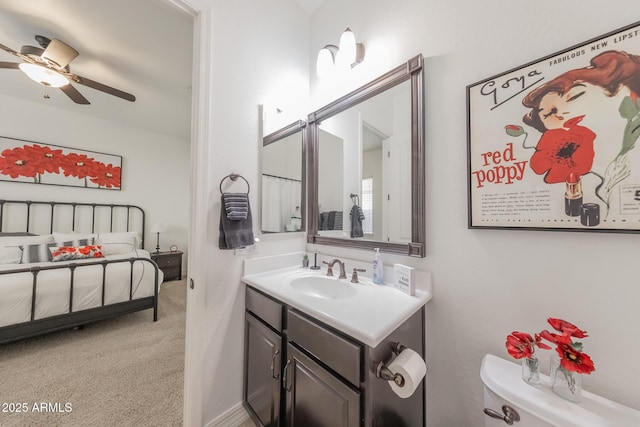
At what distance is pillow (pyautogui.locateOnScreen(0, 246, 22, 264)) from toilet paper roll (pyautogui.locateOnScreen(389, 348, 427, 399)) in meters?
4.15

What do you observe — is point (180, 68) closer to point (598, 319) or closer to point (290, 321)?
point (290, 321)

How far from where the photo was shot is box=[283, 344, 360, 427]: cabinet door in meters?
0.77

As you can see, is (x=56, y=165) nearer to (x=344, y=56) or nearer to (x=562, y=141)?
(x=344, y=56)

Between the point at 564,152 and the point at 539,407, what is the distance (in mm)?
804

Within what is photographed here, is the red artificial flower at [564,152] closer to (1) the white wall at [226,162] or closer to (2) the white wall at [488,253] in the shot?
(2) the white wall at [488,253]

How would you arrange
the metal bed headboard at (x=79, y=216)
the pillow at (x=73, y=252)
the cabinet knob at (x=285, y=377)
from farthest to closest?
the metal bed headboard at (x=79, y=216) < the pillow at (x=73, y=252) < the cabinet knob at (x=285, y=377)

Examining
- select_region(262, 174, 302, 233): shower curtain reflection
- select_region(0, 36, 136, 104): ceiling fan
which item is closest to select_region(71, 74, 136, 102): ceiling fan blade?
select_region(0, 36, 136, 104): ceiling fan

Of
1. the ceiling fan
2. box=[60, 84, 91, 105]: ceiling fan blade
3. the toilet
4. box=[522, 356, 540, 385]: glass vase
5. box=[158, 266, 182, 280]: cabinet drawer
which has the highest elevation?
the ceiling fan

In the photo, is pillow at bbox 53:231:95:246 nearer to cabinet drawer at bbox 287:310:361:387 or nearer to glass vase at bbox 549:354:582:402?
cabinet drawer at bbox 287:310:361:387

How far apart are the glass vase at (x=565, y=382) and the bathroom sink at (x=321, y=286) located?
783 millimetres

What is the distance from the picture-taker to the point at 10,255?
2.56m

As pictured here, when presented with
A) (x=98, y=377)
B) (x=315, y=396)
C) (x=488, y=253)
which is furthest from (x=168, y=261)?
(x=488, y=253)

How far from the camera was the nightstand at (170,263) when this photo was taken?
377cm

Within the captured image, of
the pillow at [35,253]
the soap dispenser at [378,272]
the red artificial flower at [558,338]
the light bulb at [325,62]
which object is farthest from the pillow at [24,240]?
the red artificial flower at [558,338]
